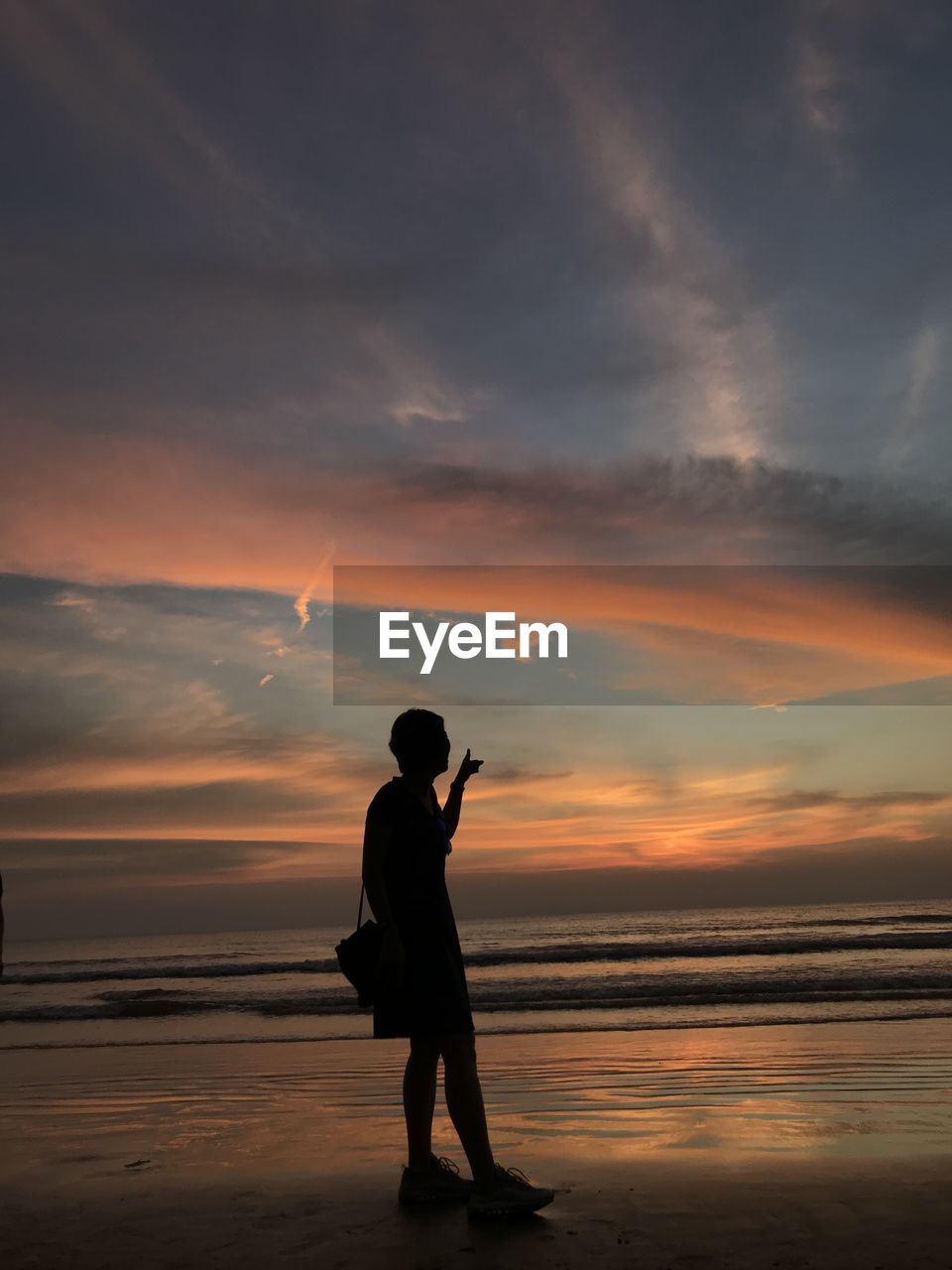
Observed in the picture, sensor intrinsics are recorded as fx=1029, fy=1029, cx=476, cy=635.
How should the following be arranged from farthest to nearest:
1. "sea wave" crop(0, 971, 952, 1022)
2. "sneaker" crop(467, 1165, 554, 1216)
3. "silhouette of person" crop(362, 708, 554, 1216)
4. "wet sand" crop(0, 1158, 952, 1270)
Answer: "sea wave" crop(0, 971, 952, 1022), "silhouette of person" crop(362, 708, 554, 1216), "sneaker" crop(467, 1165, 554, 1216), "wet sand" crop(0, 1158, 952, 1270)

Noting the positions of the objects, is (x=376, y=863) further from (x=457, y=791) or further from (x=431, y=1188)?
(x=431, y=1188)

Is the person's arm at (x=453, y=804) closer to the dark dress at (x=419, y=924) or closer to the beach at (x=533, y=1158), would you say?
the dark dress at (x=419, y=924)

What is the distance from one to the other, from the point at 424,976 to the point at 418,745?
0.86m

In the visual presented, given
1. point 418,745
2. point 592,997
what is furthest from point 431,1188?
point 592,997

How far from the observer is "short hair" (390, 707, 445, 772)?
4027mm

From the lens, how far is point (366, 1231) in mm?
3537

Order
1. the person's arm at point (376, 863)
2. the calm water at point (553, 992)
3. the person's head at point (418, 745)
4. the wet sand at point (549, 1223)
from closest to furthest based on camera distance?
the wet sand at point (549, 1223)
the person's arm at point (376, 863)
the person's head at point (418, 745)
the calm water at point (553, 992)

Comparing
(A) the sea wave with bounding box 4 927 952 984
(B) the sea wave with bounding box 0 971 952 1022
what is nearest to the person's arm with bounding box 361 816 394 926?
(B) the sea wave with bounding box 0 971 952 1022

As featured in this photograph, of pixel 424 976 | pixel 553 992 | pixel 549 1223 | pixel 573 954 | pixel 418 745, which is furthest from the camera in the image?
pixel 573 954

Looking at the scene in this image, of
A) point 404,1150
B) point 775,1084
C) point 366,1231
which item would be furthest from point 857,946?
point 366,1231

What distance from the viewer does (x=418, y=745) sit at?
4035 millimetres

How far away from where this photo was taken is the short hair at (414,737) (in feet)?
13.2

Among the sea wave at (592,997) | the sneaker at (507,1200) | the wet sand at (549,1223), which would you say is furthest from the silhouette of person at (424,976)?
the sea wave at (592,997)

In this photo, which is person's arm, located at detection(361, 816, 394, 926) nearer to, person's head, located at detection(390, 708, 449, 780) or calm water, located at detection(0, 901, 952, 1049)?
person's head, located at detection(390, 708, 449, 780)
